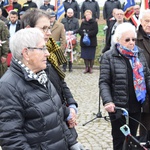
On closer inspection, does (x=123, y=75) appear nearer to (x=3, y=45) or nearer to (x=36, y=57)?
(x=36, y=57)

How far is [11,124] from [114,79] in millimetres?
1848

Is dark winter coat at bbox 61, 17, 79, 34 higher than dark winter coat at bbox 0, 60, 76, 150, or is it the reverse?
dark winter coat at bbox 0, 60, 76, 150

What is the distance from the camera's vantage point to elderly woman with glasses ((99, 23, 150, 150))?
153 inches

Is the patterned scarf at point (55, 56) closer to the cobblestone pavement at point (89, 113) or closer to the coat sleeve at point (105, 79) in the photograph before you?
the coat sleeve at point (105, 79)

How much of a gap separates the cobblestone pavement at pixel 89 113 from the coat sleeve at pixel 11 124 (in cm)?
289

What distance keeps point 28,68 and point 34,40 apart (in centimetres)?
21

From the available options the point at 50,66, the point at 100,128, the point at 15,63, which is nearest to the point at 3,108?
the point at 15,63

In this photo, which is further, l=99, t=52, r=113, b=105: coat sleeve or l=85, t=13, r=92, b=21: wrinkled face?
l=85, t=13, r=92, b=21: wrinkled face

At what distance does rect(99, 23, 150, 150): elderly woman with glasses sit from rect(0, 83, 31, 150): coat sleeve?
5.40ft

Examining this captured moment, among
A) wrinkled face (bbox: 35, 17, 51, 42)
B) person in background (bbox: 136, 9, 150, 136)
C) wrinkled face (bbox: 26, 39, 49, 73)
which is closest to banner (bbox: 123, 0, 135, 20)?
person in background (bbox: 136, 9, 150, 136)

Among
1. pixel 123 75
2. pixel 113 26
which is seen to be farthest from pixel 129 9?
pixel 123 75

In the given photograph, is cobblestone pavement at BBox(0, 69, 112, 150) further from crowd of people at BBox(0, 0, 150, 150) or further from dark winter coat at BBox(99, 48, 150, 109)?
dark winter coat at BBox(99, 48, 150, 109)

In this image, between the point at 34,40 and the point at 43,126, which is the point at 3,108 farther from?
the point at 34,40

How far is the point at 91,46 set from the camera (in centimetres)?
1107
